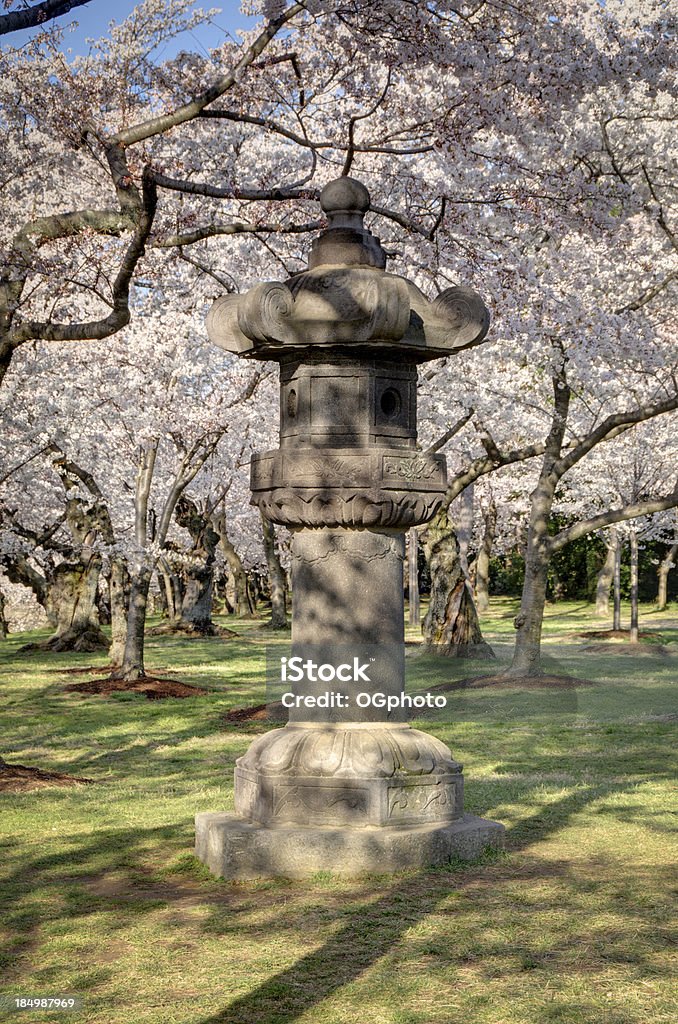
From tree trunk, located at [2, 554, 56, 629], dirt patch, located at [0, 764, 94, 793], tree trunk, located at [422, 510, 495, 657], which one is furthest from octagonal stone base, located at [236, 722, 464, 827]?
tree trunk, located at [2, 554, 56, 629]

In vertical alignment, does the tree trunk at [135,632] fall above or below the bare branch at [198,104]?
below

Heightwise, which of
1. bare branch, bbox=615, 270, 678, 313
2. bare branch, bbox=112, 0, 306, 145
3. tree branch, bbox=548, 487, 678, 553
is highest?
bare branch, bbox=615, 270, 678, 313

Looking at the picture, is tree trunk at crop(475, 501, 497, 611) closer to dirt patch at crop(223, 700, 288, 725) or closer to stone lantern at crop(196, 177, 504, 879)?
dirt patch at crop(223, 700, 288, 725)

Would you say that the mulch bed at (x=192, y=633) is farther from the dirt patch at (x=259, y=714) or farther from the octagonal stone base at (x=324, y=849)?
the octagonal stone base at (x=324, y=849)

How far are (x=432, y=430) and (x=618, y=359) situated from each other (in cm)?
785

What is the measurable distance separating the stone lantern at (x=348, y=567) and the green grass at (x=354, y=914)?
28 cm

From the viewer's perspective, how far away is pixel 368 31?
10766mm

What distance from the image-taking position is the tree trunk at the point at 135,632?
74.3ft

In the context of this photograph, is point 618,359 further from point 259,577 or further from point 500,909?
point 259,577

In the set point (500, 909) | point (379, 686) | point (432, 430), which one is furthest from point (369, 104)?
point (432, 430)

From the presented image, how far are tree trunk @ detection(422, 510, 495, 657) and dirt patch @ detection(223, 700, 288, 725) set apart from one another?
31.0ft

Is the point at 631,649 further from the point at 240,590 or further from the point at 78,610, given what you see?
the point at 240,590

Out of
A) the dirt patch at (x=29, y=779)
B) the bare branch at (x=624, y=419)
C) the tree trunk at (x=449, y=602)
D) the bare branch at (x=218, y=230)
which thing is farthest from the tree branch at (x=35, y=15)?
the tree trunk at (x=449, y=602)

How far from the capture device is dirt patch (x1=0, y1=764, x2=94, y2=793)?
428 inches
